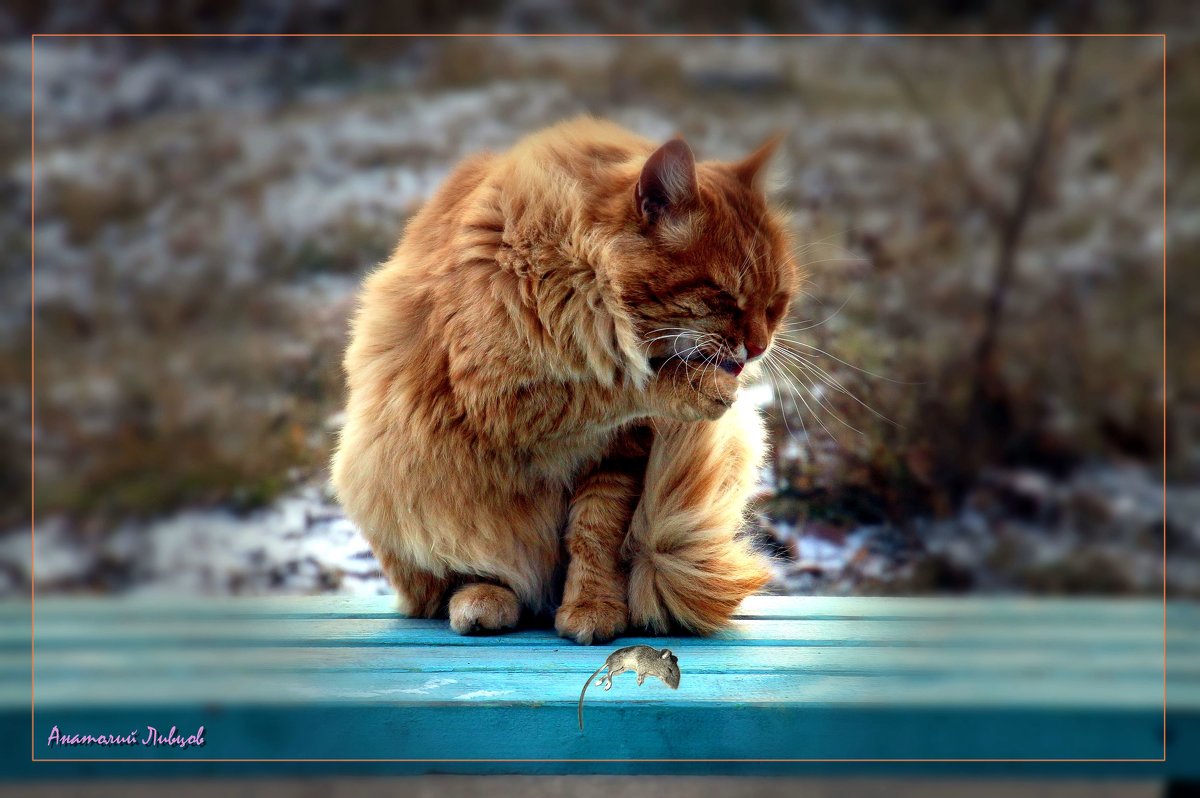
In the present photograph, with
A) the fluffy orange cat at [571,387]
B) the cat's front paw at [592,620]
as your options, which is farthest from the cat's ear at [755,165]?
the cat's front paw at [592,620]

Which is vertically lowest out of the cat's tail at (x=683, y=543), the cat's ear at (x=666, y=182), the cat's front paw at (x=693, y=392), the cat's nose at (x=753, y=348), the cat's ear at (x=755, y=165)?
the cat's tail at (x=683, y=543)

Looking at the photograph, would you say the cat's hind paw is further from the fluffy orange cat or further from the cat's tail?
the cat's tail

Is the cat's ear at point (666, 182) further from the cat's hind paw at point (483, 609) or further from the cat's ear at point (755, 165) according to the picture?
the cat's hind paw at point (483, 609)

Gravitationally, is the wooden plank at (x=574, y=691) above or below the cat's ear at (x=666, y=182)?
below

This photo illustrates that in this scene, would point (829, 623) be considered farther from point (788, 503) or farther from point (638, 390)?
point (788, 503)

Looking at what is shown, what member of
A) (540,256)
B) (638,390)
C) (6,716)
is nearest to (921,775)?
(638,390)

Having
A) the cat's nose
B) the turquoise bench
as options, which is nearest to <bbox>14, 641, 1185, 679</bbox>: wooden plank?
the turquoise bench

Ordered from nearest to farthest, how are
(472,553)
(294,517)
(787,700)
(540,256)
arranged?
1. (787,700)
2. (540,256)
3. (472,553)
4. (294,517)
